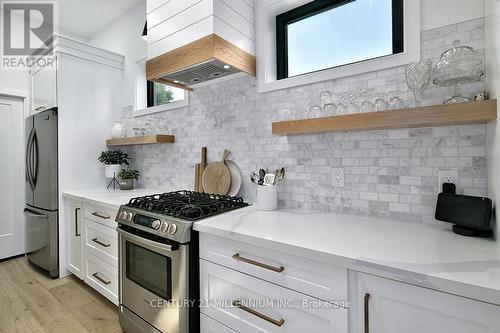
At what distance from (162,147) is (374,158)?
2010 millimetres

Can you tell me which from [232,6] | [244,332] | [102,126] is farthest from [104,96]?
[244,332]

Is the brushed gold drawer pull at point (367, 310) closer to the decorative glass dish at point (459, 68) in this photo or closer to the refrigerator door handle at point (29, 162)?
the decorative glass dish at point (459, 68)

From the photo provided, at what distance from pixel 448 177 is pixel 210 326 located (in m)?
1.40

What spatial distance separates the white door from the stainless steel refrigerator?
0.49 metres

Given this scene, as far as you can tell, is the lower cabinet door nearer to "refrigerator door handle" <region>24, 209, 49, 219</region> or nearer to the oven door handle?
the oven door handle

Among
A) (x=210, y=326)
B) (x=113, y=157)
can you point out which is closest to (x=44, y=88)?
(x=113, y=157)

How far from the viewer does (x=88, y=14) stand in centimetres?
301

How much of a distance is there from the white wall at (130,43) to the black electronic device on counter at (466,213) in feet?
9.77

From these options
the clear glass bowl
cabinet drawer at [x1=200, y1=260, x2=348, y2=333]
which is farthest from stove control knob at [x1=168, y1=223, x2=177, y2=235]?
the clear glass bowl

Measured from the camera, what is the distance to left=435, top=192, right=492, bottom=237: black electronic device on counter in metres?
0.96

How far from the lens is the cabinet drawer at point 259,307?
0.94 meters

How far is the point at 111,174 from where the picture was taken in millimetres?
2781

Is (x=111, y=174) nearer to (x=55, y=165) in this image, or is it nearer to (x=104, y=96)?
(x=55, y=165)

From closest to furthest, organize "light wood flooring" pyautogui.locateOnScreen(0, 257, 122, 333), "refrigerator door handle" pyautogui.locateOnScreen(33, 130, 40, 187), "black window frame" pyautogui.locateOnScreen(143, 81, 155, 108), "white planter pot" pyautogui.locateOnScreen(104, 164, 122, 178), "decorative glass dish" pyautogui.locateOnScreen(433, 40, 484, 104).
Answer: "decorative glass dish" pyautogui.locateOnScreen(433, 40, 484, 104), "light wood flooring" pyautogui.locateOnScreen(0, 257, 122, 333), "refrigerator door handle" pyautogui.locateOnScreen(33, 130, 40, 187), "white planter pot" pyautogui.locateOnScreen(104, 164, 122, 178), "black window frame" pyautogui.locateOnScreen(143, 81, 155, 108)
